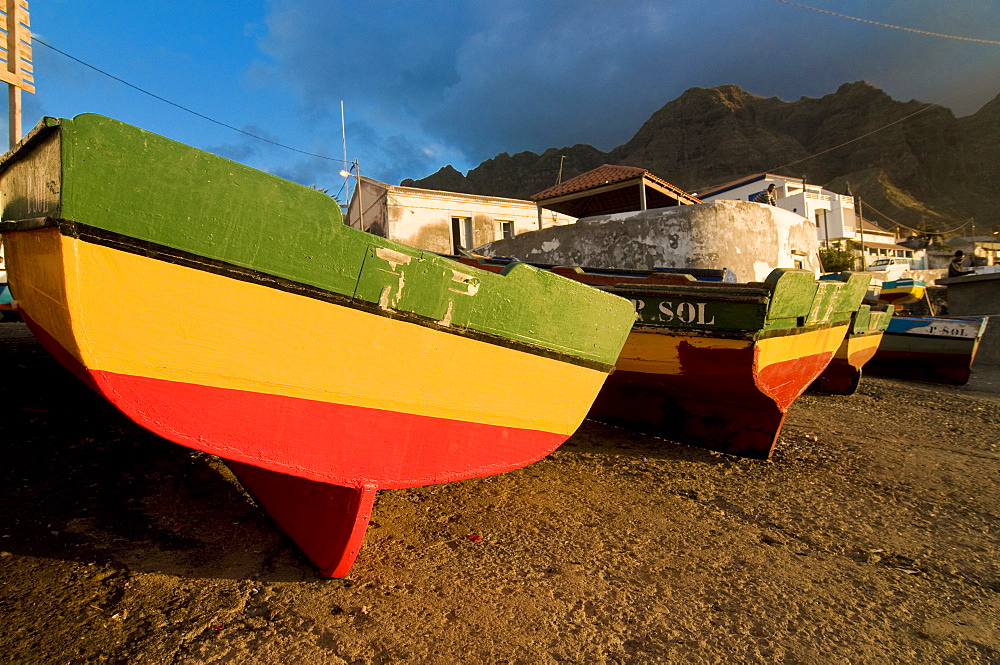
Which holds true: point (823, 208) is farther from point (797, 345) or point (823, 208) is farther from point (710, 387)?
point (710, 387)

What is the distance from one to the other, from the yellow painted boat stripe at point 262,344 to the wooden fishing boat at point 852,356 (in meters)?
6.45

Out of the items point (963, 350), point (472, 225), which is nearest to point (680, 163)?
point (472, 225)

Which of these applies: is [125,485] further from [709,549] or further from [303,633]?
[709,549]

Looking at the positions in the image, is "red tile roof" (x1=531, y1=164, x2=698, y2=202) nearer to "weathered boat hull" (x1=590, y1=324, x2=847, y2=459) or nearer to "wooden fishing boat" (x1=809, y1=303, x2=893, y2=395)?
"wooden fishing boat" (x1=809, y1=303, x2=893, y2=395)

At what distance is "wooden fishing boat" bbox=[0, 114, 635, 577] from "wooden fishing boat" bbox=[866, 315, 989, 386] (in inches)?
374

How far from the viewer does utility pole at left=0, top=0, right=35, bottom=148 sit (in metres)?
A: 6.02

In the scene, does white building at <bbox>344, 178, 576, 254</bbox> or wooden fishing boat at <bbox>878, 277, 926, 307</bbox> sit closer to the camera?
wooden fishing boat at <bbox>878, 277, 926, 307</bbox>

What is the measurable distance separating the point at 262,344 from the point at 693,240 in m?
9.81

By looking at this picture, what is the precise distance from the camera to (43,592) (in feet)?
5.64

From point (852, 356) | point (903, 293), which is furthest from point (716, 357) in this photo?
point (903, 293)

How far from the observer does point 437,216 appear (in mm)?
19875

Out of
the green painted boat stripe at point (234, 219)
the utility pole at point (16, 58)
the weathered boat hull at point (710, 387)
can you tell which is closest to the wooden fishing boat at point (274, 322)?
the green painted boat stripe at point (234, 219)

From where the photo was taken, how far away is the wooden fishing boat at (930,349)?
27.3ft

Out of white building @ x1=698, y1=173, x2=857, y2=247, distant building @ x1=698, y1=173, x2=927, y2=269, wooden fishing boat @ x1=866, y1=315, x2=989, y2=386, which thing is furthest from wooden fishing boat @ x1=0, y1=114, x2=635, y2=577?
distant building @ x1=698, y1=173, x2=927, y2=269
